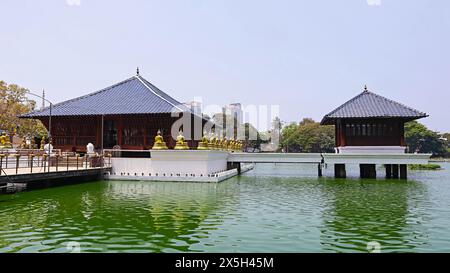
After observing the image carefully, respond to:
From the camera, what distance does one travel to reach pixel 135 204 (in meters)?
15.6

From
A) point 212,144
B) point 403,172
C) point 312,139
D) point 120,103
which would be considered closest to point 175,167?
point 212,144

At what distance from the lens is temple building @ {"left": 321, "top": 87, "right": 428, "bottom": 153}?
32094mm

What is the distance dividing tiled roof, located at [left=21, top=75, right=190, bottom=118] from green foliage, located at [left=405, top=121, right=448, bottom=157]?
72.8m

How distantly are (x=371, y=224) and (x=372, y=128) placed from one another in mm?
23036

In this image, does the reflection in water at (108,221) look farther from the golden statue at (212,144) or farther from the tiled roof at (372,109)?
the tiled roof at (372,109)

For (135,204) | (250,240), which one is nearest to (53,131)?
(135,204)

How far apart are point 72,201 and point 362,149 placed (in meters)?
24.7

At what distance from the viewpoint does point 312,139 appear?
87.0m

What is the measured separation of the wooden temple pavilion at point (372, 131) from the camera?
32031 millimetres

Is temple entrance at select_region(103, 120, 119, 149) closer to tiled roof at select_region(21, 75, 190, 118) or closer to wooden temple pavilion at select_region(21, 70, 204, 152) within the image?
wooden temple pavilion at select_region(21, 70, 204, 152)

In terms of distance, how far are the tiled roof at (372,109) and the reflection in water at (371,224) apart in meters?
14.8

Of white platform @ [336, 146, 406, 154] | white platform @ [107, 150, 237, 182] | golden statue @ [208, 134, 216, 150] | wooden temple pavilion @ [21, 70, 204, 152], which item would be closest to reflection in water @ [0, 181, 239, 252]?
white platform @ [107, 150, 237, 182]

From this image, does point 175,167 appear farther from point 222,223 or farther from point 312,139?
point 312,139

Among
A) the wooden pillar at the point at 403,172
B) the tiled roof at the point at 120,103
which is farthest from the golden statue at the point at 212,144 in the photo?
the wooden pillar at the point at 403,172
